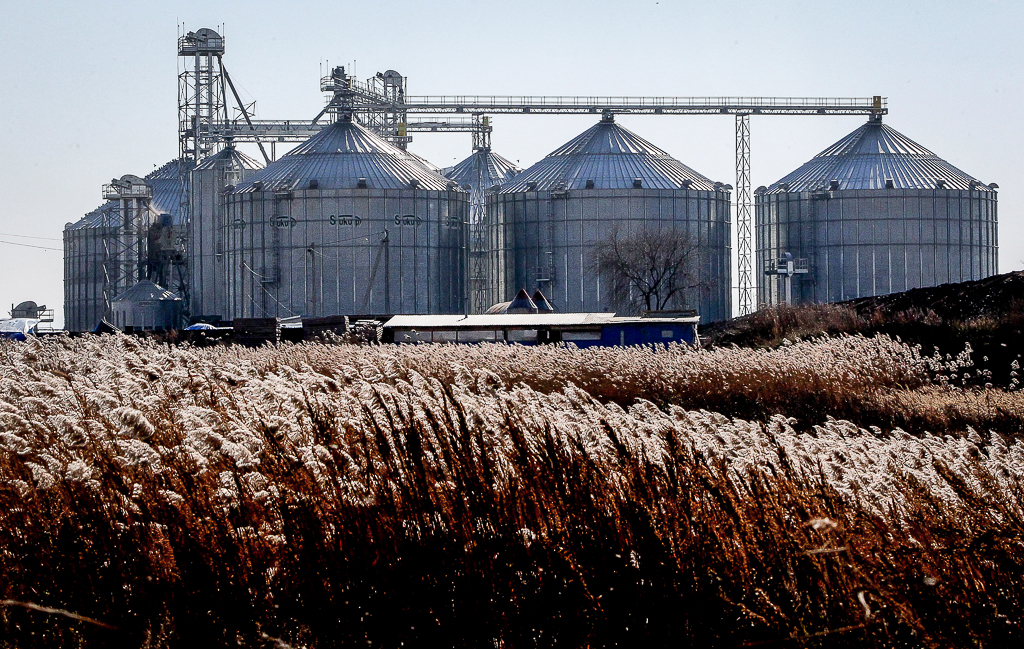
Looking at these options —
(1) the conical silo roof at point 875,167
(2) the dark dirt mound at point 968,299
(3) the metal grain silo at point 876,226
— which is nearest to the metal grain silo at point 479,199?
(3) the metal grain silo at point 876,226

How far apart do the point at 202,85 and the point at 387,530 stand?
7445cm

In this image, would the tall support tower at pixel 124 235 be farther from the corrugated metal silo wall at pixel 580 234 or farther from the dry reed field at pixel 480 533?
the dry reed field at pixel 480 533

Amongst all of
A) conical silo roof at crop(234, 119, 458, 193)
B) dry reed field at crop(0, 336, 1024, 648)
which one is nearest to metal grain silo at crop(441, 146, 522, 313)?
conical silo roof at crop(234, 119, 458, 193)

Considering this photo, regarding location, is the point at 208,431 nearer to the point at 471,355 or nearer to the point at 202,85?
the point at 471,355

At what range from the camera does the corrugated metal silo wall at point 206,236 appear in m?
69.2

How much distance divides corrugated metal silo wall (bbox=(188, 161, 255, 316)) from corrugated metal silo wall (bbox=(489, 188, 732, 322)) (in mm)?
13968

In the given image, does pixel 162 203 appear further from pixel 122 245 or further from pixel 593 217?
pixel 593 217

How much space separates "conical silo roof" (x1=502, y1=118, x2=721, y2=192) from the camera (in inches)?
2630

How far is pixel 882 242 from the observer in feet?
218

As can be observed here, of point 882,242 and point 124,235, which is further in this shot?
point 124,235

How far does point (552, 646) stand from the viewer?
5402 millimetres

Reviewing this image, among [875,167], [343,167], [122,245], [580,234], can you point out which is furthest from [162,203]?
[875,167]

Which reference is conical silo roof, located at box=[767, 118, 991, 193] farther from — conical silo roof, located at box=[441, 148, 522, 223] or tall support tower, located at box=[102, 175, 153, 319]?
tall support tower, located at box=[102, 175, 153, 319]

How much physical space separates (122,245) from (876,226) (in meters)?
41.8
